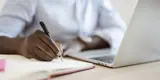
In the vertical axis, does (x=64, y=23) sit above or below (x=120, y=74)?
above

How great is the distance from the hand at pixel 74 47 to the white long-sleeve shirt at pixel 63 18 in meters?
0.15

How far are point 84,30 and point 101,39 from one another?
180 mm

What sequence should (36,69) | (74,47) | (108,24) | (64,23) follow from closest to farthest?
(36,69)
(74,47)
(64,23)
(108,24)

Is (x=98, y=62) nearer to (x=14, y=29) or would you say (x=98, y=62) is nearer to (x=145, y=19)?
(x=145, y=19)

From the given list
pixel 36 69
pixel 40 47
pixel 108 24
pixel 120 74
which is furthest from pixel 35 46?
pixel 108 24

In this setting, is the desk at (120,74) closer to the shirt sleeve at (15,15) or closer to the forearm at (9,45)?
the forearm at (9,45)

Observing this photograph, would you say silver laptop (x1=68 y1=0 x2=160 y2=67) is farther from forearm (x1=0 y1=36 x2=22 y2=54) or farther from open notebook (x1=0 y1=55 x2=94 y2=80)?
forearm (x1=0 y1=36 x2=22 y2=54)

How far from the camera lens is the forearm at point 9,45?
3.57 feet

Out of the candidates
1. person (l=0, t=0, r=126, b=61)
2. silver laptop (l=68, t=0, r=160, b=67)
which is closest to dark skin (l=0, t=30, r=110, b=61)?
person (l=0, t=0, r=126, b=61)

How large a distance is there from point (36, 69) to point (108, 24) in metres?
0.81

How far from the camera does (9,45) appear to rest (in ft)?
3.75

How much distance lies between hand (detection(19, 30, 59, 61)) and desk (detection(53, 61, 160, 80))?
16 centimetres

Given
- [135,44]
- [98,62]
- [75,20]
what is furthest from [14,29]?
[135,44]

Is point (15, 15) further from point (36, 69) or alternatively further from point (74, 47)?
point (36, 69)
